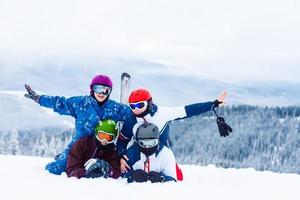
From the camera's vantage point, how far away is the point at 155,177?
7.93 m

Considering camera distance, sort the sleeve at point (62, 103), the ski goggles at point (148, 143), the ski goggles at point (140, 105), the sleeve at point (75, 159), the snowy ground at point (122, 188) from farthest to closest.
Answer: the sleeve at point (62, 103) → the ski goggles at point (140, 105) → the sleeve at point (75, 159) → the ski goggles at point (148, 143) → the snowy ground at point (122, 188)

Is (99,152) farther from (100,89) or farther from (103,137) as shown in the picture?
(100,89)

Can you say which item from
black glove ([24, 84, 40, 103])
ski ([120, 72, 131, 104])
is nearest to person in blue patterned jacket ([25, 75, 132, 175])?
black glove ([24, 84, 40, 103])

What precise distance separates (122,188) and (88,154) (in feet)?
4.74

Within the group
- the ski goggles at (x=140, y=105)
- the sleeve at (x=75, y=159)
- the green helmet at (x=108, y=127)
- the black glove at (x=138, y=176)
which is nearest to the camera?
Result: the black glove at (x=138, y=176)

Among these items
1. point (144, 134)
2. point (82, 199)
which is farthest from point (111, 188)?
point (144, 134)

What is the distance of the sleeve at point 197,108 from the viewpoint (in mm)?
9047

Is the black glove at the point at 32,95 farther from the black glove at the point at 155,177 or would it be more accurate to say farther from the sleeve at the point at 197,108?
the black glove at the point at 155,177

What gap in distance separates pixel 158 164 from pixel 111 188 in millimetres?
1178

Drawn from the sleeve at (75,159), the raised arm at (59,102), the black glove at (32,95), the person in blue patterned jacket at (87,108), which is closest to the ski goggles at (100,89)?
the person in blue patterned jacket at (87,108)

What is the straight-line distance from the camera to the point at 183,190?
735 cm

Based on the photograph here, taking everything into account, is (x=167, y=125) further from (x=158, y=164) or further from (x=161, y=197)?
(x=161, y=197)

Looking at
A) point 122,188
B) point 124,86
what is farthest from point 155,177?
point 124,86

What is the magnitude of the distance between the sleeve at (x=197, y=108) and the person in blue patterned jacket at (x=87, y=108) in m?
0.83
